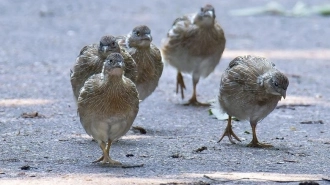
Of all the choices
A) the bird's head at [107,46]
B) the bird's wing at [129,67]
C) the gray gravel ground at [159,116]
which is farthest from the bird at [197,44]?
the bird's head at [107,46]

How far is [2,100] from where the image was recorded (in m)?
10.3

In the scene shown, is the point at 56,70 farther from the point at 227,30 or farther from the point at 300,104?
the point at 227,30

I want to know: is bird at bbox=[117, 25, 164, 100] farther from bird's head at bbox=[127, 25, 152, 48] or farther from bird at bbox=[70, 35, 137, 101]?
bird at bbox=[70, 35, 137, 101]

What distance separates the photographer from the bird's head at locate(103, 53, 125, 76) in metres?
6.96

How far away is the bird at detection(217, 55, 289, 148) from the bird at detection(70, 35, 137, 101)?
912mm

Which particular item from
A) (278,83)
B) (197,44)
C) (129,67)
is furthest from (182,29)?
(278,83)

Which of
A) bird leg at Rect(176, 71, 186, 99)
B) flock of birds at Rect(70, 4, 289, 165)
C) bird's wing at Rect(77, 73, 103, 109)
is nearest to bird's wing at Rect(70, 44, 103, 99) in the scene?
flock of birds at Rect(70, 4, 289, 165)

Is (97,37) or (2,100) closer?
(2,100)

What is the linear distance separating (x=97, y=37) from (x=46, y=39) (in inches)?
34.7

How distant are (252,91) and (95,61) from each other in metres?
1.49

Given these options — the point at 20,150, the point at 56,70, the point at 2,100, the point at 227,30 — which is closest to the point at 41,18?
the point at 227,30

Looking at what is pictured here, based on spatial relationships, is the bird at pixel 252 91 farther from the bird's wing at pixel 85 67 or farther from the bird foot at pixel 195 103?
the bird foot at pixel 195 103

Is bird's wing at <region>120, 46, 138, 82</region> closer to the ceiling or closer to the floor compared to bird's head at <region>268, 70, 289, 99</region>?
closer to the ceiling

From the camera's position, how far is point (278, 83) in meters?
7.84
